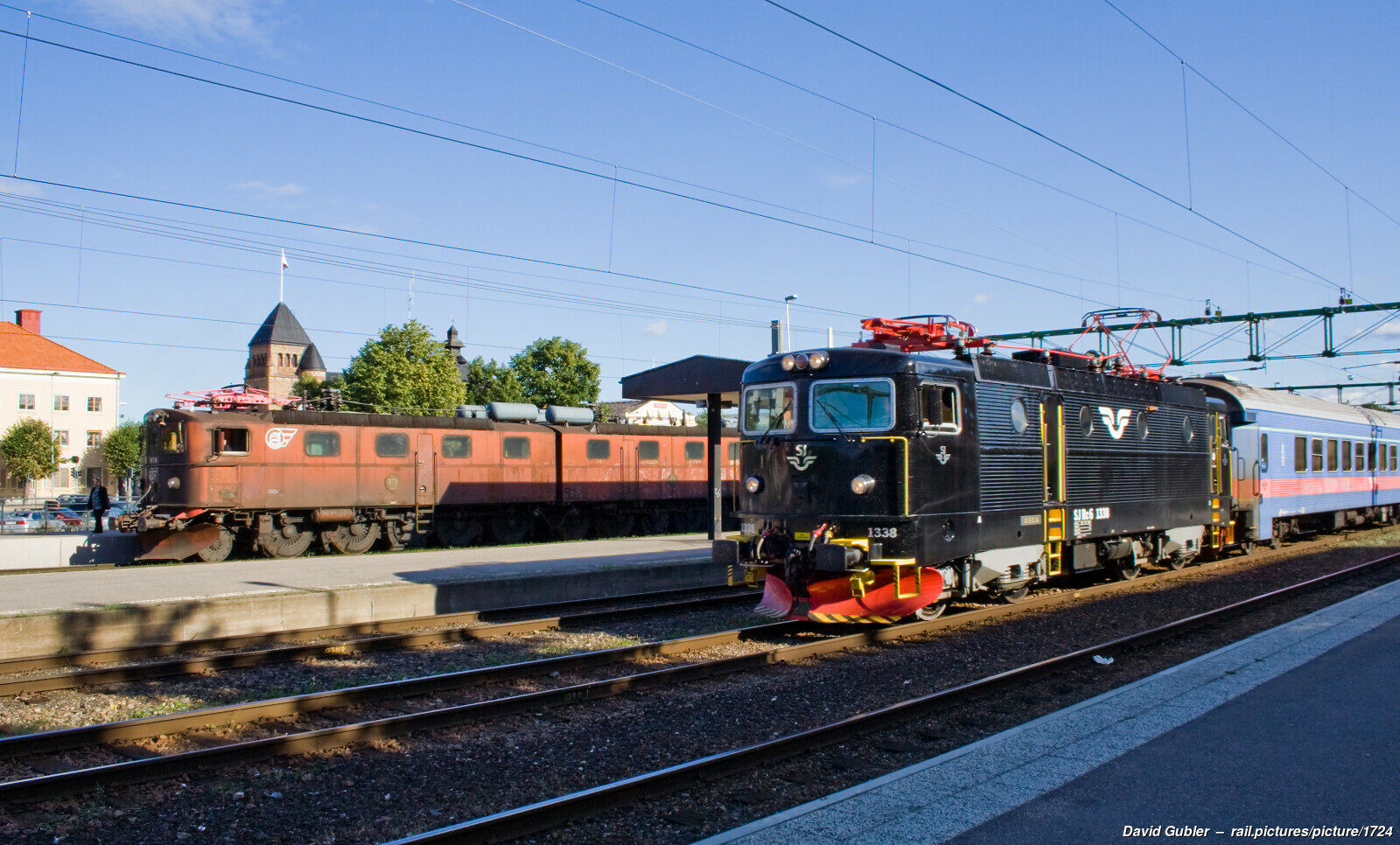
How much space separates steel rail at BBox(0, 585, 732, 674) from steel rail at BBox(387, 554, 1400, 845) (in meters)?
6.68

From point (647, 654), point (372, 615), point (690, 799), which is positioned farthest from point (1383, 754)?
point (372, 615)

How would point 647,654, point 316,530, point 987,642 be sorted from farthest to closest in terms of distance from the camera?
1. point 316,530
2. point 987,642
3. point 647,654

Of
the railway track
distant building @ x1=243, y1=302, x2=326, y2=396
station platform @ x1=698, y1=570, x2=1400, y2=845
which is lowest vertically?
the railway track

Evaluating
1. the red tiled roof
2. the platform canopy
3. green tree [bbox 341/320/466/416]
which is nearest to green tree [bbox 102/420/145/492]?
the red tiled roof

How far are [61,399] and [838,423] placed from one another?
67.2 metres

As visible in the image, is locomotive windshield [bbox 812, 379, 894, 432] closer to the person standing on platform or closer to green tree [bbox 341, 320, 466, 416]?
the person standing on platform

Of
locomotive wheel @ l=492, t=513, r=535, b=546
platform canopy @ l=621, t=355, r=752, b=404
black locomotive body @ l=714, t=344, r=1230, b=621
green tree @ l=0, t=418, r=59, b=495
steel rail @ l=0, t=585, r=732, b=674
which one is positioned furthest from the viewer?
green tree @ l=0, t=418, r=59, b=495

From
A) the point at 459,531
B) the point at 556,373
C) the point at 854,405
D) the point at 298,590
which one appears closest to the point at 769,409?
the point at 854,405

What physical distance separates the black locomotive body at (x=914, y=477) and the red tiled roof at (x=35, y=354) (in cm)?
6592

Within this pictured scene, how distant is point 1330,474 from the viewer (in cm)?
2280

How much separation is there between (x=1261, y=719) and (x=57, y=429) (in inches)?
2809

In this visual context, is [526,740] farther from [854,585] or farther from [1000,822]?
[854,585]

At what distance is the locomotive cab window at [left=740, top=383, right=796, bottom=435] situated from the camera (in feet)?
36.0

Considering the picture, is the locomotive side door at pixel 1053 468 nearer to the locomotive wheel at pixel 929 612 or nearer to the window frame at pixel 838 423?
the locomotive wheel at pixel 929 612
